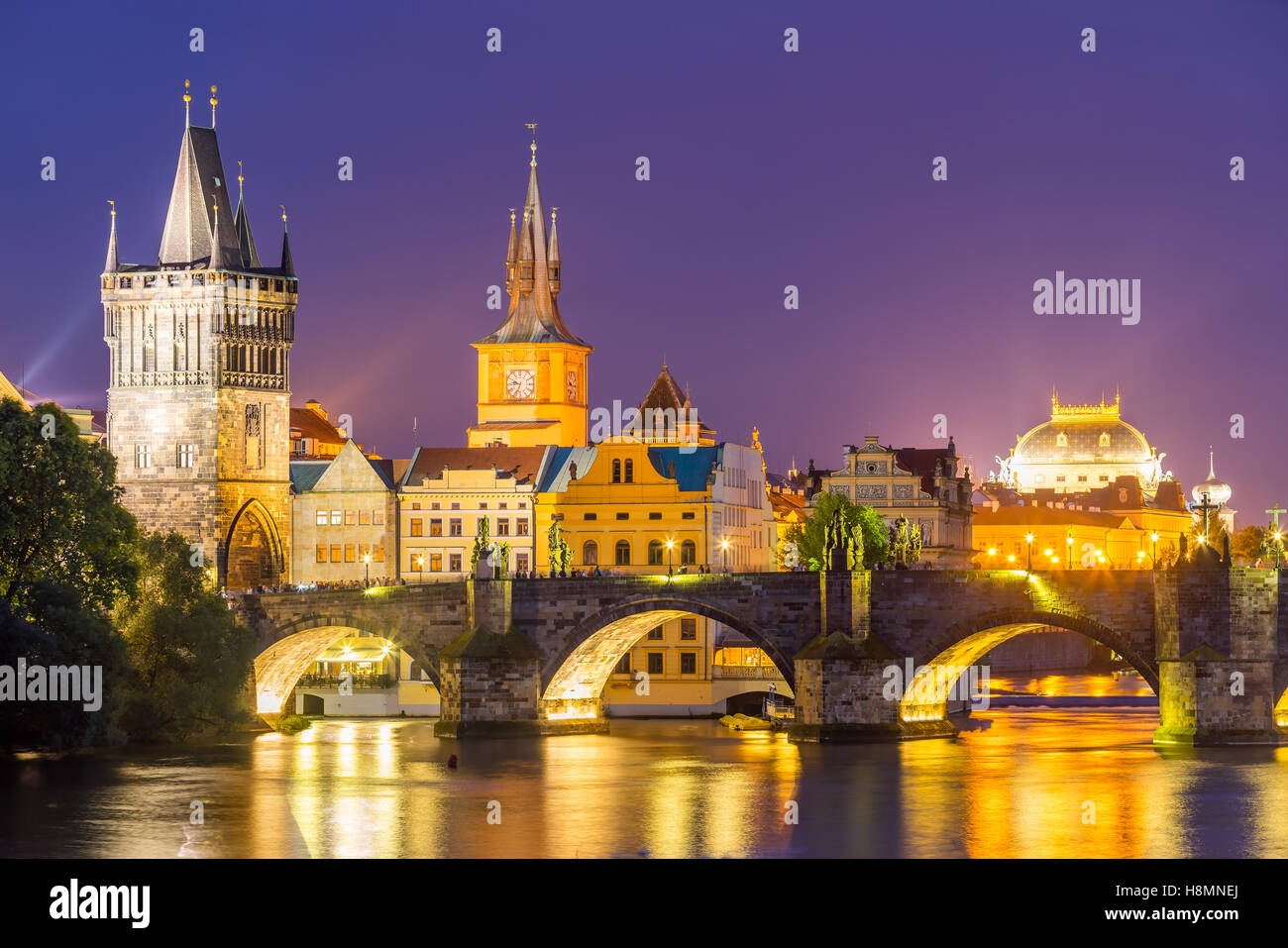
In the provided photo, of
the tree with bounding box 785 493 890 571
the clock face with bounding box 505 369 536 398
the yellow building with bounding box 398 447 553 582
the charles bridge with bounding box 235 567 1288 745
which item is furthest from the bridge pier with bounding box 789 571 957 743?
the clock face with bounding box 505 369 536 398

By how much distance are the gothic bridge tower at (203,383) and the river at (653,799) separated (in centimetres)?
3181

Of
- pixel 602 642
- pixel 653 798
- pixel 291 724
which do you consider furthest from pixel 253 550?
pixel 653 798

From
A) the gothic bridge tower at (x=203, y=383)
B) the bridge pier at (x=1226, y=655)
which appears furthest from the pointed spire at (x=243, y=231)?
the bridge pier at (x=1226, y=655)

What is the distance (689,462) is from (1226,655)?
43.6 meters

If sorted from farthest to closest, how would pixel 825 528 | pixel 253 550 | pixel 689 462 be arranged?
1. pixel 253 550
2. pixel 689 462
3. pixel 825 528

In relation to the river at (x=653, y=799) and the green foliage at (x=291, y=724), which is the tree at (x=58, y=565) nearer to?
the river at (x=653, y=799)

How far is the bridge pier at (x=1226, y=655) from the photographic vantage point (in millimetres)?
89062

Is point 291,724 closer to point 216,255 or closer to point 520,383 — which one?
point 216,255

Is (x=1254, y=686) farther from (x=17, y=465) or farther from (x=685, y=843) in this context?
(x=17, y=465)

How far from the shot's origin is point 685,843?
71625 millimetres

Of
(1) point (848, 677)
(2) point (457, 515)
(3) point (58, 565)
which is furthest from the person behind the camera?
(2) point (457, 515)

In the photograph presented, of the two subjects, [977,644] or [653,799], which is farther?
[977,644]

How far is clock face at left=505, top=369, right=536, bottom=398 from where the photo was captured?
484ft

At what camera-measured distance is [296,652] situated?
367 feet
